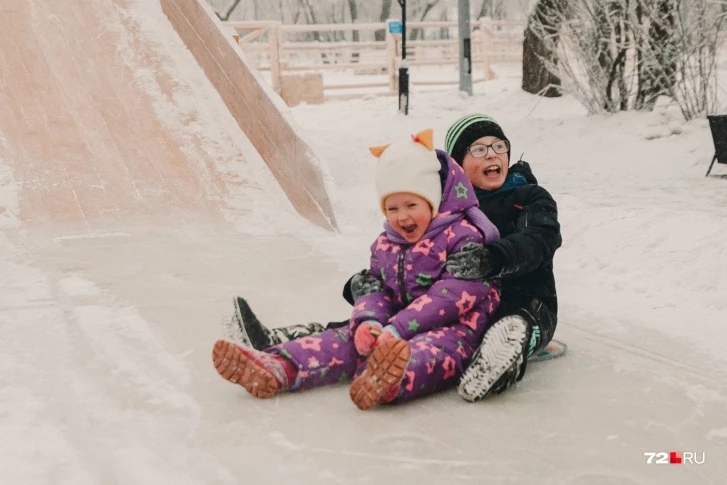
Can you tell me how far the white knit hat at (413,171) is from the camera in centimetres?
267

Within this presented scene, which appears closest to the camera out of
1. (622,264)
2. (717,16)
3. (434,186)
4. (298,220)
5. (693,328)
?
(434,186)

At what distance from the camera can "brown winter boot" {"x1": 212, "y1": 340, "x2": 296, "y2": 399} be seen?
99.2 inches

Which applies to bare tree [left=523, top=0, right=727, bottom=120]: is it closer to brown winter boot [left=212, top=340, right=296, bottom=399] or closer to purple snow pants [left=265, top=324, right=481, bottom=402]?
purple snow pants [left=265, top=324, right=481, bottom=402]

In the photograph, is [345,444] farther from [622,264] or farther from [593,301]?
[622,264]

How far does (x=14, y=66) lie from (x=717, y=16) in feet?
18.3

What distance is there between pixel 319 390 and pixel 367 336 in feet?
0.76

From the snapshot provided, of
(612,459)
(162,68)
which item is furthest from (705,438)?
(162,68)

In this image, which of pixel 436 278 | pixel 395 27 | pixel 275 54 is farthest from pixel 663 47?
pixel 275 54

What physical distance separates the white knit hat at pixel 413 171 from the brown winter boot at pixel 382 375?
531 mm

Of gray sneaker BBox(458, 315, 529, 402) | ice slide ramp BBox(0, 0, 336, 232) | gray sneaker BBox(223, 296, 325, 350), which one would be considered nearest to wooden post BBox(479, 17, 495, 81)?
ice slide ramp BBox(0, 0, 336, 232)

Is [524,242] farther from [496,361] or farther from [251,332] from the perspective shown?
[251,332]

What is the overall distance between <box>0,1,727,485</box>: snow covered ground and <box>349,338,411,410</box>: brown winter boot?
6cm

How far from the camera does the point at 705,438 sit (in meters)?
2.29

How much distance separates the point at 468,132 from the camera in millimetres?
2910
